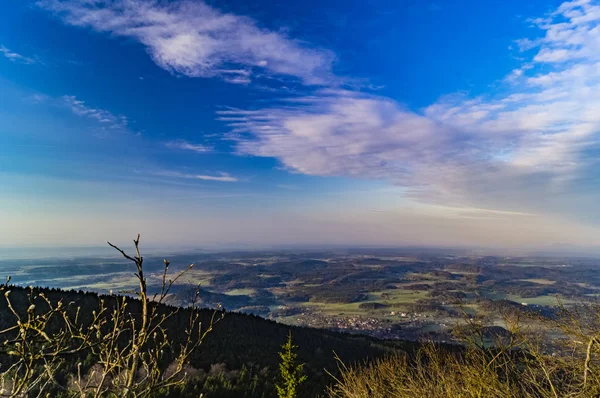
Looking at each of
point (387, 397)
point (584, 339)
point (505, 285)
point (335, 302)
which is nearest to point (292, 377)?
point (387, 397)

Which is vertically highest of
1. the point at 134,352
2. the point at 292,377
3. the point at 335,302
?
the point at 134,352

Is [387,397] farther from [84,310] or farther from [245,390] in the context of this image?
[84,310]

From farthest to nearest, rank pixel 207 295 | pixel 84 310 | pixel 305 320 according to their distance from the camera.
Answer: pixel 207 295 < pixel 305 320 < pixel 84 310

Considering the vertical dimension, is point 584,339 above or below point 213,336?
above

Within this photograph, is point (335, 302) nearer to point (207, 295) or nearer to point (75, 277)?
point (207, 295)

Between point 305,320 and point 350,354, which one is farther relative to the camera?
point 305,320

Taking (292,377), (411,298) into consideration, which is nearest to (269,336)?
(292,377)

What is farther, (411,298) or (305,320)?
(411,298)

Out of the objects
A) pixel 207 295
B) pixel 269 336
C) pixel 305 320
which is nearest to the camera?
pixel 269 336

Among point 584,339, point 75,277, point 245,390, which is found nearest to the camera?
point 584,339
